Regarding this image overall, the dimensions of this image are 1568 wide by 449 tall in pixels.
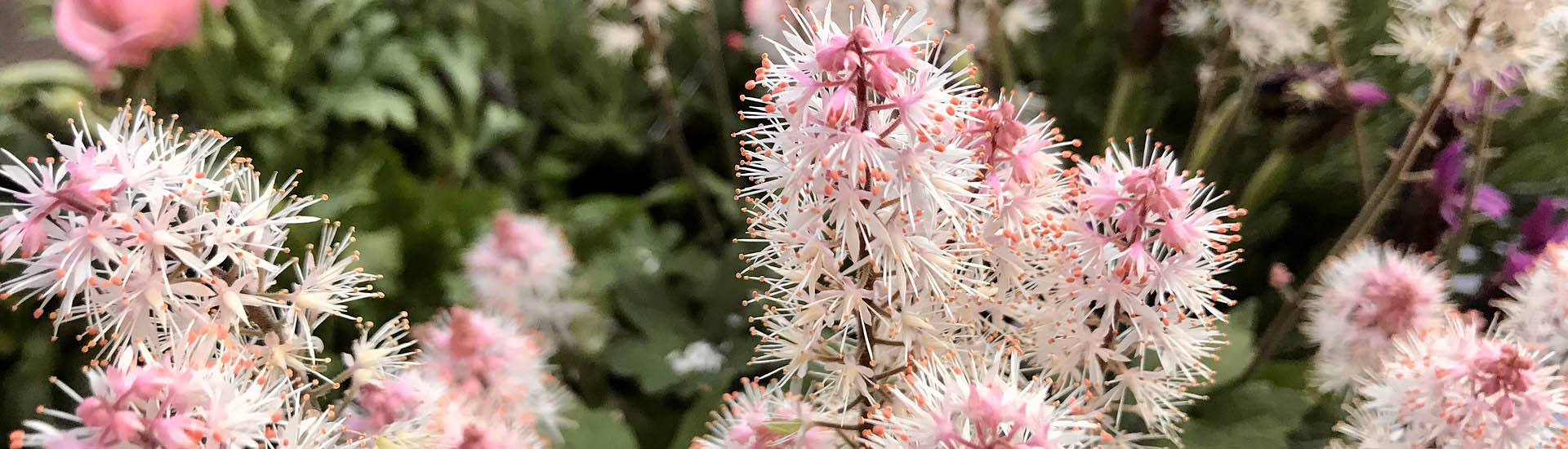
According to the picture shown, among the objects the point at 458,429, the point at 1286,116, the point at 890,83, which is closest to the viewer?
the point at 890,83

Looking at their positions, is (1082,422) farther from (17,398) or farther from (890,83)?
(17,398)

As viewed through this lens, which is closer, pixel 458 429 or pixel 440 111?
pixel 458 429

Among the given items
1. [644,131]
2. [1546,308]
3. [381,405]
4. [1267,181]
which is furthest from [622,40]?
[1546,308]

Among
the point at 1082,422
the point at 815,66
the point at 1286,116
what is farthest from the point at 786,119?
the point at 1286,116

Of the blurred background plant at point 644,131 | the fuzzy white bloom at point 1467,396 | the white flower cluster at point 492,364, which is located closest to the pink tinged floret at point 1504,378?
the fuzzy white bloom at point 1467,396

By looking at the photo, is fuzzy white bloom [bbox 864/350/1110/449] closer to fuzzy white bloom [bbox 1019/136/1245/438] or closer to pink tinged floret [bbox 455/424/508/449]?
fuzzy white bloom [bbox 1019/136/1245/438]

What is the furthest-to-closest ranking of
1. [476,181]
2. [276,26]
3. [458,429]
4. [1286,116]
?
[476,181], [276,26], [1286,116], [458,429]

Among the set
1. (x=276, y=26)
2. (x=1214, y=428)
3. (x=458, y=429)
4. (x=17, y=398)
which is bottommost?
(x=1214, y=428)

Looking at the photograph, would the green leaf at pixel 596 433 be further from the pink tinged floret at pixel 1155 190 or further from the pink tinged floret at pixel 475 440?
the pink tinged floret at pixel 1155 190
